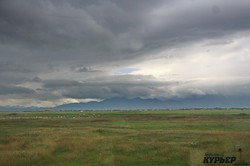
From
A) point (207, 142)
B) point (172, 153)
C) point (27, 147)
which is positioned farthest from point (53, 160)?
point (207, 142)

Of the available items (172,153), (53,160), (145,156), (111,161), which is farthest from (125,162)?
(53,160)

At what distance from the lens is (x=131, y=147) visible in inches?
1092

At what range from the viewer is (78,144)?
2977 cm

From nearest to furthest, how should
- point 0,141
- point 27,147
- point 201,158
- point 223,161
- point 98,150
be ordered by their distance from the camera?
1. point 223,161
2. point 201,158
3. point 98,150
4. point 27,147
5. point 0,141

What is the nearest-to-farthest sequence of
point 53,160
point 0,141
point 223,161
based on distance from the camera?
point 223,161 < point 53,160 < point 0,141

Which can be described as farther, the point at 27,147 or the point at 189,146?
the point at 27,147

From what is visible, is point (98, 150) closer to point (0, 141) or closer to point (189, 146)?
point (189, 146)

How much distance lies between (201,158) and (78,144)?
50.9 ft

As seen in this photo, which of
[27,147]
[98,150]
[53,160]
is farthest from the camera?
[27,147]

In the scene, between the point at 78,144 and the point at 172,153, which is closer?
the point at 172,153

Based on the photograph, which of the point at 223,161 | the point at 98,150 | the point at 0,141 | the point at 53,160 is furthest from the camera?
the point at 0,141

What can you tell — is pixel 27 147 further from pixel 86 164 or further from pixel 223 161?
pixel 223 161

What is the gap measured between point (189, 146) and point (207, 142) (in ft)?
11.1

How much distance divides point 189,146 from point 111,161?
427 inches
